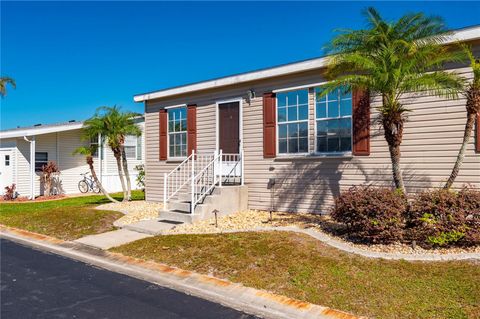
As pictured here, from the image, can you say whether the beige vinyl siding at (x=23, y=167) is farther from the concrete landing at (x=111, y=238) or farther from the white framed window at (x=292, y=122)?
the white framed window at (x=292, y=122)

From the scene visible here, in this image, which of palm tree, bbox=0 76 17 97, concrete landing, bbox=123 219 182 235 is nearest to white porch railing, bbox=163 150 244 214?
concrete landing, bbox=123 219 182 235

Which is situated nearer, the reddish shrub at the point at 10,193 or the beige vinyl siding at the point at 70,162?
the reddish shrub at the point at 10,193

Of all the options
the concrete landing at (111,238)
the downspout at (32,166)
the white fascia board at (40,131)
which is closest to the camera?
the concrete landing at (111,238)

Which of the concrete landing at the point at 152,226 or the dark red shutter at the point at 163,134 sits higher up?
the dark red shutter at the point at 163,134

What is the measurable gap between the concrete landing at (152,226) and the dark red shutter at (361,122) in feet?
14.2

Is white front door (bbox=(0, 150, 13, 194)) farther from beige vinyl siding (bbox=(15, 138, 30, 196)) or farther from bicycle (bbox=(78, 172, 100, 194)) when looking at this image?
bicycle (bbox=(78, 172, 100, 194))

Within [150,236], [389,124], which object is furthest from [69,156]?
[389,124]

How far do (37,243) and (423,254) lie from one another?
7245mm

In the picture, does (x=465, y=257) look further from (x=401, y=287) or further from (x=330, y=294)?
(x=330, y=294)

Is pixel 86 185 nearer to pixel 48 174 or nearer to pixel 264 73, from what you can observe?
pixel 48 174

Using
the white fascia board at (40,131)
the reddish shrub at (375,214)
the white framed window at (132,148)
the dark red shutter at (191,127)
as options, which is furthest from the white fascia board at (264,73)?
the white framed window at (132,148)

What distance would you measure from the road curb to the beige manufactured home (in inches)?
102

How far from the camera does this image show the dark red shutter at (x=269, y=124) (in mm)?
9914

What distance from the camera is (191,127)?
11695 mm
